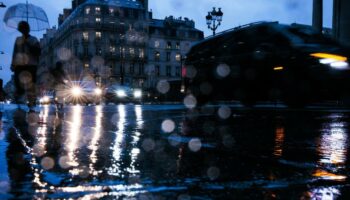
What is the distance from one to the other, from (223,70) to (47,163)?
10023 mm

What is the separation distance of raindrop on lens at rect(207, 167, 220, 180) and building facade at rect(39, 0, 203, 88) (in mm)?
74272

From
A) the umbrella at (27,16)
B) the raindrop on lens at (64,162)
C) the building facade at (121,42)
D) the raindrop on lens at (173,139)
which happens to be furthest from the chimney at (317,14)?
the building facade at (121,42)

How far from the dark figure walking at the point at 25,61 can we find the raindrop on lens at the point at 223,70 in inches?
218

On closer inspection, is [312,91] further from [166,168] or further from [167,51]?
[167,51]

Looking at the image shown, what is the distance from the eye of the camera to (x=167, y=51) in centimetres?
8981

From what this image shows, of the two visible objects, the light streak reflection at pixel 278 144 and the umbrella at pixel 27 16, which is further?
the umbrella at pixel 27 16

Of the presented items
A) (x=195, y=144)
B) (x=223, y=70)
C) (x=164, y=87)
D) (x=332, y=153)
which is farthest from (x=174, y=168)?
(x=164, y=87)

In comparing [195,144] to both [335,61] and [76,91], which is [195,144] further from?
[76,91]

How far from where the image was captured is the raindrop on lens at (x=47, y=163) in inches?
111

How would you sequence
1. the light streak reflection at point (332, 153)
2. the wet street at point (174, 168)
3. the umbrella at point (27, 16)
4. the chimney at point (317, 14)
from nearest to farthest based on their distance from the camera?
the wet street at point (174, 168) → the light streak reflection at point (332, 153) → the umbrella at point (27, 16) → the chimney at point (317, 14)

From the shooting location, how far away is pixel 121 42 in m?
83.3

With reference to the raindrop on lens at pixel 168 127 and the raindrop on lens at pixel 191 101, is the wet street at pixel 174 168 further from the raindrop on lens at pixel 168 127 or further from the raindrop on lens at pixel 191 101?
the raindrop on lens at pixel 191 101

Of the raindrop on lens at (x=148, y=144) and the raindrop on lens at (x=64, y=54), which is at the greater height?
the raindrop on lens at (x=64, y=54)

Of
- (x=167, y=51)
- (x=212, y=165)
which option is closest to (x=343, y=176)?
(x=212, y=165)
